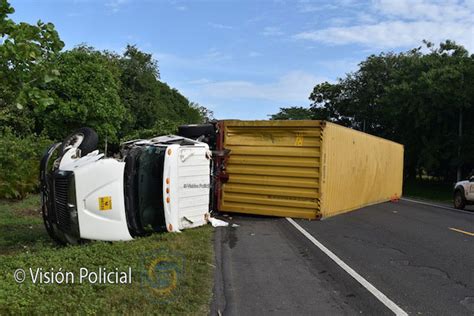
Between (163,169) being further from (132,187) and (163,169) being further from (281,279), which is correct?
(281,279)

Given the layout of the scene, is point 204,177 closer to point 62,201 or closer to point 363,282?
point 62,201

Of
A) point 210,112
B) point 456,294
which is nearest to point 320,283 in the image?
point 456,294

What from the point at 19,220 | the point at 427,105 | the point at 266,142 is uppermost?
the point at 427,105

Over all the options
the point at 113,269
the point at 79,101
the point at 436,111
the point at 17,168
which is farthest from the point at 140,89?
the point at 113,269

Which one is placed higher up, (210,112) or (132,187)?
(210,112)

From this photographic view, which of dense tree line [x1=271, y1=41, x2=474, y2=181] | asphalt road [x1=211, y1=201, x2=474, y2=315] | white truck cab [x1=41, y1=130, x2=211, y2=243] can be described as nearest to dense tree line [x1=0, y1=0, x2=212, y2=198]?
white truck cab [x1=41, y1=130, x2=211, y2=243]

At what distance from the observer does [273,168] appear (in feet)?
37.8

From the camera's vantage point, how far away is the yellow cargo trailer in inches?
439

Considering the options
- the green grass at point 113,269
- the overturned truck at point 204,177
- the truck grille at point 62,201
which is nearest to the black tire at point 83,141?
the overturned truck at point 204,177

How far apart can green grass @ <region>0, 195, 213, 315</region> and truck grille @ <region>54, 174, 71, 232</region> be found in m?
0.43

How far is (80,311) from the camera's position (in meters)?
4.47

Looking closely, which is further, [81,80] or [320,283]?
[81,80]

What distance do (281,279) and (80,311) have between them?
2665 millimetres

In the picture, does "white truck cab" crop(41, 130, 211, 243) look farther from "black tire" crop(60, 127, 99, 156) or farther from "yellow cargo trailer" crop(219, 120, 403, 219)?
"yellow cargo trailer" crop(219, 120, 403, 219)
